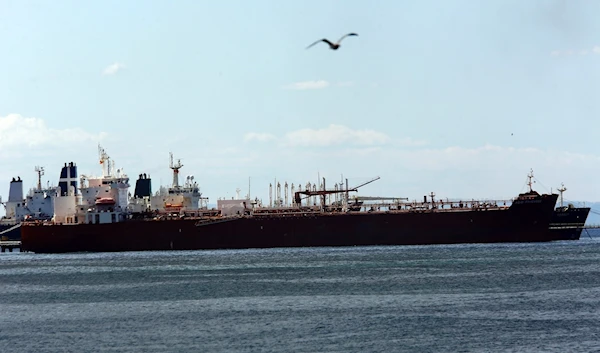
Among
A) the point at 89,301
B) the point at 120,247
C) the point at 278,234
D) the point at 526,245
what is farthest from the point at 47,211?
the point at 89,301

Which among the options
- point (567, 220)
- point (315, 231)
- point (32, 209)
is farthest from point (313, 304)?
point (32, 209)

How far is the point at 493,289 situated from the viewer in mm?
47312

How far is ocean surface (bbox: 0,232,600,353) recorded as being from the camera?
3425cm

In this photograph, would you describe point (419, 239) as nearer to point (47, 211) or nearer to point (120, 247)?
point (120, 247)

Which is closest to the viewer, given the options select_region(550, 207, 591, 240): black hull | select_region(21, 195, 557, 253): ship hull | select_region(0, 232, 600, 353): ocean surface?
select_region(0, 232, 600, 353): ocean surface

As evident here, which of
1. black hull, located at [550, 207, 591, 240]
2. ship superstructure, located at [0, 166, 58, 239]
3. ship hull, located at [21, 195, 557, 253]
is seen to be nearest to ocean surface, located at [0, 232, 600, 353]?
ship hull, located at [21, 195, 557, 253]

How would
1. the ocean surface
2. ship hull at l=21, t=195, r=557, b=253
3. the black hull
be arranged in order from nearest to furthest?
the ocean surface → ship hull at l=21, t=195, r=557, b=253 → the black hull

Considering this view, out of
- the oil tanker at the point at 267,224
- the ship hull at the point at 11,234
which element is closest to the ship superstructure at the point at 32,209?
the ship hull at the point at 11,234

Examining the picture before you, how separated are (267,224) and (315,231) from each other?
370cm

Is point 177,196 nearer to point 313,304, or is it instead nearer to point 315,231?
point 315,231

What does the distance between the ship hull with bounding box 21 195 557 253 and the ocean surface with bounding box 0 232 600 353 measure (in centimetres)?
716

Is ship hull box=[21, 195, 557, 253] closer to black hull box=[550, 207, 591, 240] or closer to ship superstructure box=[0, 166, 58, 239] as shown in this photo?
black hull box=[550, 207, 591, 240]

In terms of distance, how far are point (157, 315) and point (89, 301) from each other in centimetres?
703

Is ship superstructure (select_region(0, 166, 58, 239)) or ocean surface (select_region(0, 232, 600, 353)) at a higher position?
ship superstructure (select_region(0, 166, 58, 239))
